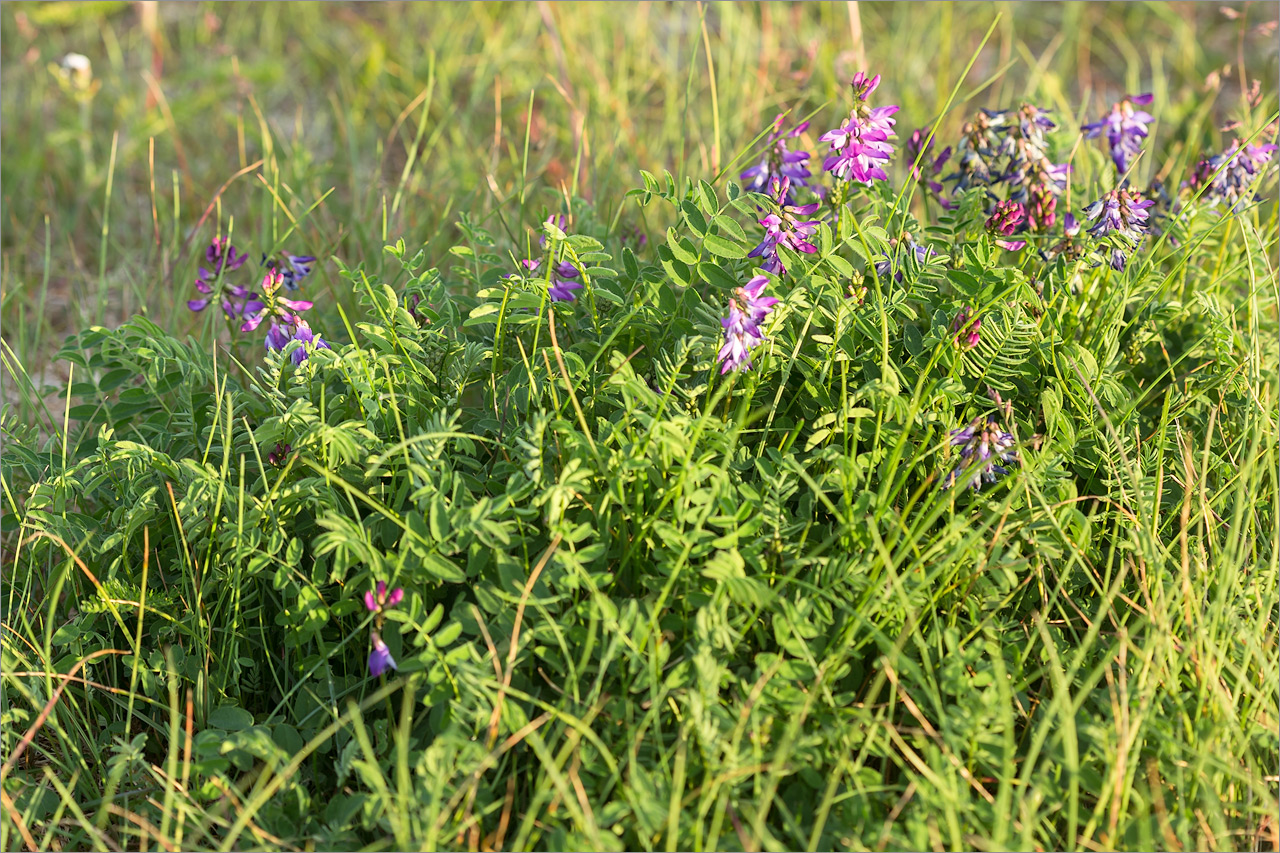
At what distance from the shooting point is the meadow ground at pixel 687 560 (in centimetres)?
167

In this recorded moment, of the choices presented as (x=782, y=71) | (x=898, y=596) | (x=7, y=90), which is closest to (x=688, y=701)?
(x=898, y=596)

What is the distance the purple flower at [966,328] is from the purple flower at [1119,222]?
13.9 inches

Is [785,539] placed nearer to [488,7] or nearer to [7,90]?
[488,7]

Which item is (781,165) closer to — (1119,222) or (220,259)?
(1119,222)

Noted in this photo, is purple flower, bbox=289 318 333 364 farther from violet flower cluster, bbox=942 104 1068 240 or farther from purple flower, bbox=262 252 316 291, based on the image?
violet flower cluster, bbox=942 104 1068 240

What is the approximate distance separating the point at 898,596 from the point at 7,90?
4687mm

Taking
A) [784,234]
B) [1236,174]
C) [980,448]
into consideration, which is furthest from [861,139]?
[1236,174]

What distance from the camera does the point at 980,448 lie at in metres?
1.87

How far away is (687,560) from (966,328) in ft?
2.35

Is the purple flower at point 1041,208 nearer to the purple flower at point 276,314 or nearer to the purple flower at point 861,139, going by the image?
the purple flower at point 861,139

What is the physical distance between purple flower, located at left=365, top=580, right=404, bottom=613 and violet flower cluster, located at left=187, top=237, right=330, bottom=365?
1.86ft

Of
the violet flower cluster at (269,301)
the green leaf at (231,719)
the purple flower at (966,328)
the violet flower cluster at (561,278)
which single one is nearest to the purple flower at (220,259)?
the violet flower cluster at (269,301)

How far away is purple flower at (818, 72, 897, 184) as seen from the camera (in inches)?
78.7

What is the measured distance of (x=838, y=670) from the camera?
176cm
